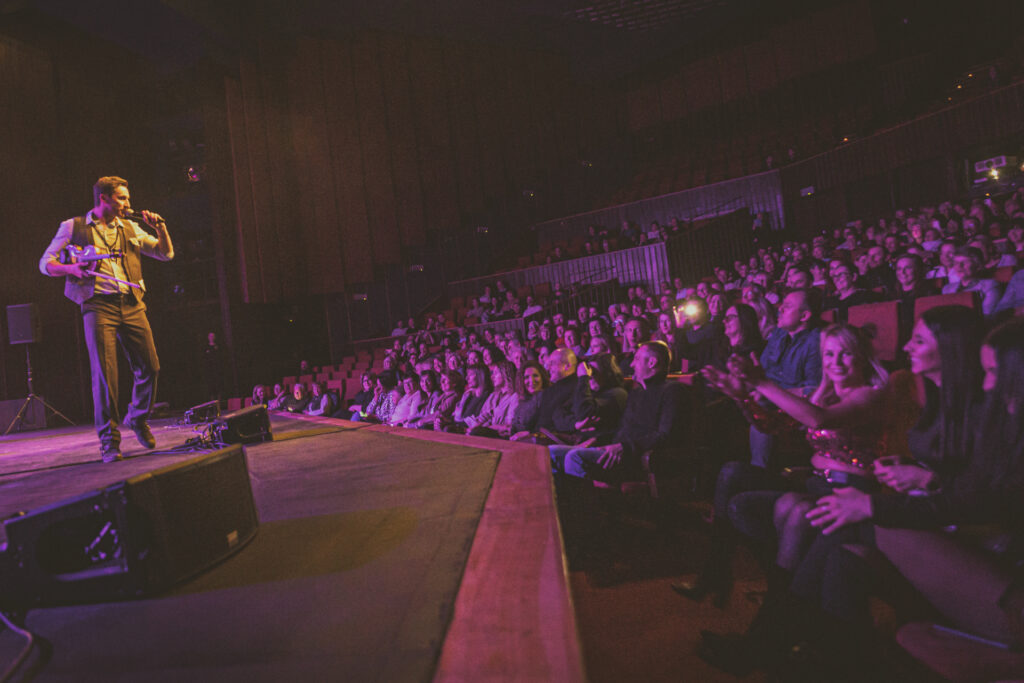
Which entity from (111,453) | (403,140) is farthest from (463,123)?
(111,453)

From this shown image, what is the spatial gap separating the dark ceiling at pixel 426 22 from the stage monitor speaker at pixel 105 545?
28.7ft

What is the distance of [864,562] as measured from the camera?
146cm

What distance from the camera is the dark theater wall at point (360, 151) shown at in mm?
9469

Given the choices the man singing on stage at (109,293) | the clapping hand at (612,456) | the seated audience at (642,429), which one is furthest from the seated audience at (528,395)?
the man singing on stage at (109,293)

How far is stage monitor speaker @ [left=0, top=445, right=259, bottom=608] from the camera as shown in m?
0.93

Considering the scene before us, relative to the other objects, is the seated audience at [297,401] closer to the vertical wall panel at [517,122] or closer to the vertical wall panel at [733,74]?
the vertical wall panel at [517,122]

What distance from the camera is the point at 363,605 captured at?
0.86 meters

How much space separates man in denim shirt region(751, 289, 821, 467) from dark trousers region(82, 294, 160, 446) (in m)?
3.06

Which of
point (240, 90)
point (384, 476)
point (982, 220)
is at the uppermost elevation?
point (240, 90)

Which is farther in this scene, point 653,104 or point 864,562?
point 653,104

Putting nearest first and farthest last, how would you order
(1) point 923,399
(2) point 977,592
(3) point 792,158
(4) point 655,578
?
(2) point 977,592 < (1) point 923,399 < (4) point 655,578 < (3) point 792,158

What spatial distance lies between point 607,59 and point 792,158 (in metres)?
4.60

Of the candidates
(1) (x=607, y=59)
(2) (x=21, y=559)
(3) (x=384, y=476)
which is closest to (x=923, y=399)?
(3) (x=384, y=476)

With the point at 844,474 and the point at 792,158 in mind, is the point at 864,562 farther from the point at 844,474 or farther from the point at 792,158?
the point at 792,158
